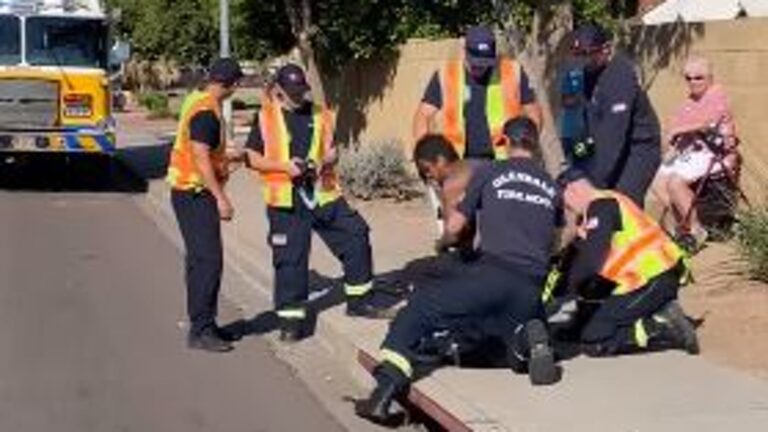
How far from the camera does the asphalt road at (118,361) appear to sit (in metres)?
7.98

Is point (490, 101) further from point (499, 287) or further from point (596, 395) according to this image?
point (596, 395)

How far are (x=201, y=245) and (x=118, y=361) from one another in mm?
886

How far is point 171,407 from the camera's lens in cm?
822

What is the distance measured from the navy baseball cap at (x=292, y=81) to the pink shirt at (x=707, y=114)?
12.0 ft

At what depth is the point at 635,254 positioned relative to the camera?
27.6 ft

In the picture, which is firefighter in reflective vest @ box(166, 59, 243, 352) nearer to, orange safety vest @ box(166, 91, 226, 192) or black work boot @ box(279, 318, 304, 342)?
orange safety vest @ box(166, 91, 226, 192)

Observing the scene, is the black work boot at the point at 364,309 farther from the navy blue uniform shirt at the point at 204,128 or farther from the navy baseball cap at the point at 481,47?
the navy baseball cap at the point at 481,47

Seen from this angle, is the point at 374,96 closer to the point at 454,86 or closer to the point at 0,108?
the point at 0,108

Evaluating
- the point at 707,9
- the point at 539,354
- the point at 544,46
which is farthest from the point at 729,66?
the point at 707,9

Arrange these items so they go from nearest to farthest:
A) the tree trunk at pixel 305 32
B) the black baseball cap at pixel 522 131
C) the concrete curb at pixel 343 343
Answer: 1. the concrete curb at pixel 343 343
2. the black baseball cap at pixel 522 131
3. the tree trunk at pixel 305 32

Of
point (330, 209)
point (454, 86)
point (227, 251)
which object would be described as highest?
point (454, 86)

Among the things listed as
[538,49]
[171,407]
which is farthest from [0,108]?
[171,407]

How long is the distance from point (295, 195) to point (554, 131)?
4.41m

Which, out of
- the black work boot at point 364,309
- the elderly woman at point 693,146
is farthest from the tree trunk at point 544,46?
the black work boot at point 364,309
